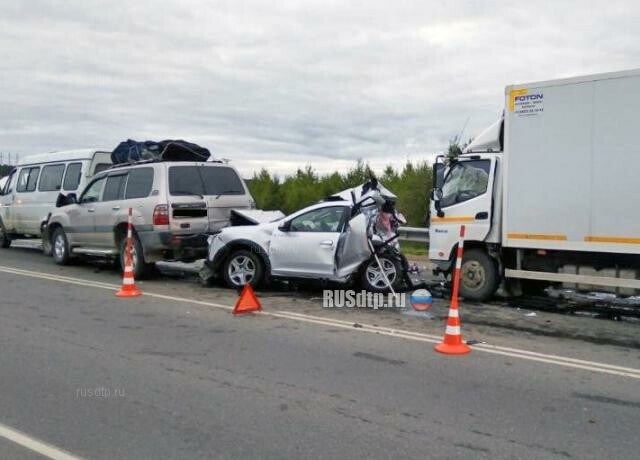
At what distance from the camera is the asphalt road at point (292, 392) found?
4285mm

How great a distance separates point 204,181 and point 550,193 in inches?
243

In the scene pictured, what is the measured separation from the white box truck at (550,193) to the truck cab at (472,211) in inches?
0.6

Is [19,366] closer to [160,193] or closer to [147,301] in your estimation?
[147,301]

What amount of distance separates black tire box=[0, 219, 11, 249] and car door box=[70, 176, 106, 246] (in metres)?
5.76

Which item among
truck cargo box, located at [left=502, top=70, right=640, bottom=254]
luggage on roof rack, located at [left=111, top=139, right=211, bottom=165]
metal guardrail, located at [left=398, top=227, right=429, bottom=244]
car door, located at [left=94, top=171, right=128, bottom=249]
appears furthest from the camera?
metal guardrail, located at [left=398, top=227, right=429, bottom=244]

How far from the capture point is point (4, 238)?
59.6ft

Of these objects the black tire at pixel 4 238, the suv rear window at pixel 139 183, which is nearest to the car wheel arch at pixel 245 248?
the suv rear window at pixel 139 183

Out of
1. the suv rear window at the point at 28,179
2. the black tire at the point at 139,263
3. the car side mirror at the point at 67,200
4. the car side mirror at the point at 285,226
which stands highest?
the suv rear window at the point at 28,179

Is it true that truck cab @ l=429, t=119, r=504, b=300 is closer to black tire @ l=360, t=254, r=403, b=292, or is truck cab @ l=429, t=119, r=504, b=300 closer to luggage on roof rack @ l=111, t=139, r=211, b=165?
black tire @ l=360, t=254, r=403, b=292

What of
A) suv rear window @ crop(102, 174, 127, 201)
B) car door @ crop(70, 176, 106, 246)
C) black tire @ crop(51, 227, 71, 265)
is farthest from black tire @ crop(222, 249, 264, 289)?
black tire @ crop(51, 227, 71, 265)

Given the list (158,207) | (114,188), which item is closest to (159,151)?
(114,188)

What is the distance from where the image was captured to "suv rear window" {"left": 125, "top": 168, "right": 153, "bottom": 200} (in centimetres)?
1151

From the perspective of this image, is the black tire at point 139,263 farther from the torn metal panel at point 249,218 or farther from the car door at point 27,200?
the car door at point 27,200

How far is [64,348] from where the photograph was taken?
675cm
